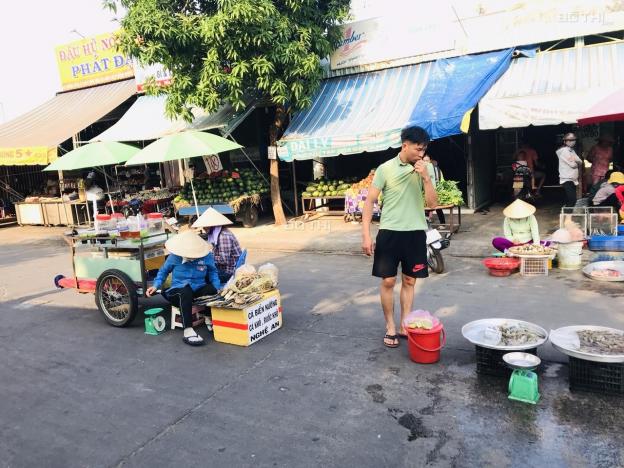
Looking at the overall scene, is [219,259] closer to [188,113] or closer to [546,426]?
[546,426]

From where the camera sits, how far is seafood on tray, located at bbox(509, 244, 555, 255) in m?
7.01

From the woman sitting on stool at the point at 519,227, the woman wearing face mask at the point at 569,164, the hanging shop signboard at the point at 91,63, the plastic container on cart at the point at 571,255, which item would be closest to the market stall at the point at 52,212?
the hanging shop signboard at the point at 91,63

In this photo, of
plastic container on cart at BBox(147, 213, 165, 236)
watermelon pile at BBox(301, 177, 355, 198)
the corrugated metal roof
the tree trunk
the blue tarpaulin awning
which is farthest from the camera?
the corrugated metal roof

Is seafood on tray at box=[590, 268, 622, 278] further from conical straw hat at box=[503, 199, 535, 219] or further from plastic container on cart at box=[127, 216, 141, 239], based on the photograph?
plastic container on cart at box=[127, 216, 141, 239]

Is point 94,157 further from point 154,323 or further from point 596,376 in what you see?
point 596,376

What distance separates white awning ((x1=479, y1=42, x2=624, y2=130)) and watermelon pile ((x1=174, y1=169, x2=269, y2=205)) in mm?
6087

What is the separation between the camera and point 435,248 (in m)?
7.36

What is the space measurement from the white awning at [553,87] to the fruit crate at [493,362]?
20.6ft

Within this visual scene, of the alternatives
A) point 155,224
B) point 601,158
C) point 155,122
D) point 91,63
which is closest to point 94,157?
point 155,224

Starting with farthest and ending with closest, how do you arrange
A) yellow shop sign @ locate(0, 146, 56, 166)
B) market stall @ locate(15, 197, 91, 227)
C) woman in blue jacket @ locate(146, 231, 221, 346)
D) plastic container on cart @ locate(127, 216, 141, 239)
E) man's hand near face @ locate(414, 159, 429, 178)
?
market stall @ locate(15, 197, 91, 227)
yellow shop sign @ locate(0, 146, 56, 166)
plastic container on cart @ locate(127, 216, 141, 239)
woman in blue jacket @ locate(146, 231, 221, 346)
man's hand near face @ locate(414, 159, 429, 178)

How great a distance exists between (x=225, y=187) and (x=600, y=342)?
10.5 m

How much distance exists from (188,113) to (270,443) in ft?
31.5

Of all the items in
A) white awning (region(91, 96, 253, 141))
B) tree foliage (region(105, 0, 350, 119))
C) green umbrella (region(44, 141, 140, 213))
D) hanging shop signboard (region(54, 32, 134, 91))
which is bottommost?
green umbrella (region(44, 141, 140, 213))

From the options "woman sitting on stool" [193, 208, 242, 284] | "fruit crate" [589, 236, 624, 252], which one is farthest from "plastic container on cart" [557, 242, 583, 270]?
"woman sitting on stool" [193, 208, 242, 284]
